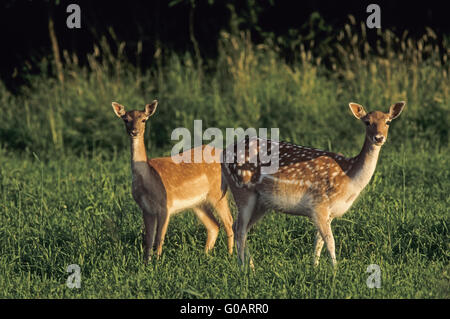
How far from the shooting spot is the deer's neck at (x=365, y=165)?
6438 millimetres

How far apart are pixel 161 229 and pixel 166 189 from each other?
45 centimetres

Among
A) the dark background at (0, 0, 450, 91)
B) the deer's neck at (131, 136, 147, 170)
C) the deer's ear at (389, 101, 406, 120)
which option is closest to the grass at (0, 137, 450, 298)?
the deer's neck at (131, 136, 147, 170)

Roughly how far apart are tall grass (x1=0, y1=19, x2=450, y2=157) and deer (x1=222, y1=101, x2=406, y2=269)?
4.24 m

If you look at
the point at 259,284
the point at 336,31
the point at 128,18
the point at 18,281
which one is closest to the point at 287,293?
the point at 259,284

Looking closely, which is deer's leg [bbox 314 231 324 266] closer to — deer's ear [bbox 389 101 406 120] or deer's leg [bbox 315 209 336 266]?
deer's leg [bbox 315 209 336 266]

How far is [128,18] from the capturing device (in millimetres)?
15867

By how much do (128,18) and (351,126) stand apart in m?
6.14

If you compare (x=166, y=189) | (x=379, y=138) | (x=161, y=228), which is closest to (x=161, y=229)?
(x=161, y=228)

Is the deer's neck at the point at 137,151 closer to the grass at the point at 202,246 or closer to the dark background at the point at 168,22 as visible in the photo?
the grass at the point at 202,246

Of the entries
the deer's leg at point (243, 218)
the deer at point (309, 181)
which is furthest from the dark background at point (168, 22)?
the deer's leg at point (243, 218)

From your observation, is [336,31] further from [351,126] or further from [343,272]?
[343,272]

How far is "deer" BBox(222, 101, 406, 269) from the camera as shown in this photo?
21.2 ft

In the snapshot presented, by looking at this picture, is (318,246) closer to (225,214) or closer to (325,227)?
(325,227)

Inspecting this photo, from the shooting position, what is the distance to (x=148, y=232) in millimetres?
7188
